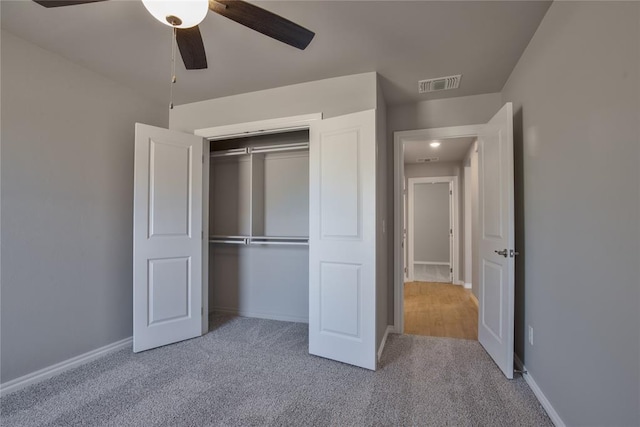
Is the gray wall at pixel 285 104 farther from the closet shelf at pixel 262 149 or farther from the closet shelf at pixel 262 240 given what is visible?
the closet shelf at pixel 262 240

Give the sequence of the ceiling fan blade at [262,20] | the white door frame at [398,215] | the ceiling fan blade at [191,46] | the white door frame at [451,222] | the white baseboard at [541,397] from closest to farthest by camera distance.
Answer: the ceiling fan blade at [262,20] < the ceiling fan blade at [191,46] < the white baseboard at [541,397] < the white door frame at [398,215] < the white door frame at [451,222]

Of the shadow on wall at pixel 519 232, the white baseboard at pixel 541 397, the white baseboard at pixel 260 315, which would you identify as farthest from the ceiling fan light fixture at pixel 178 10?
the white baseboard at pixel 260 315

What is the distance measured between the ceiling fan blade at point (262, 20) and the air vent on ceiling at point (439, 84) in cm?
163

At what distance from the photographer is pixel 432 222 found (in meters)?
7.58

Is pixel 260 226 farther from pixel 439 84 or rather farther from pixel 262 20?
pixel 262 20

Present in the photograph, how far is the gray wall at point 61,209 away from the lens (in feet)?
7.02

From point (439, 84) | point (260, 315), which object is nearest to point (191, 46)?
point (439, 84)

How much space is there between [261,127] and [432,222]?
5830mm

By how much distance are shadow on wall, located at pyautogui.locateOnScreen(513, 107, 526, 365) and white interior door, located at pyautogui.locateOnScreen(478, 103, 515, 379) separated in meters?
0.13

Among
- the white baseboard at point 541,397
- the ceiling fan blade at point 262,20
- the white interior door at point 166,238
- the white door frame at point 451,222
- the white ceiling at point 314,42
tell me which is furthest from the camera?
the white door frame at point 451,222

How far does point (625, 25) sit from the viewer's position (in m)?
1.21

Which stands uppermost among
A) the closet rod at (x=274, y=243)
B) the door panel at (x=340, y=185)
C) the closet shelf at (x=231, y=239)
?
the door panel at (x=340, y=185)

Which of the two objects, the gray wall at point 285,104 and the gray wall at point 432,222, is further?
the gray wall at point 432,222

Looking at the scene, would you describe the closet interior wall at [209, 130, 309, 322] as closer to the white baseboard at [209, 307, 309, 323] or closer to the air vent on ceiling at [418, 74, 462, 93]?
the white baseboard at [209, 307, 309, 323]
